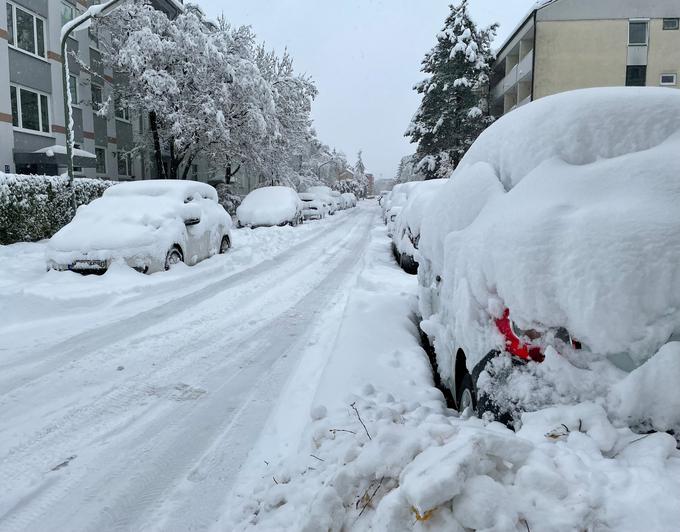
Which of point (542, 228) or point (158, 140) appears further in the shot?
point (158, 140)

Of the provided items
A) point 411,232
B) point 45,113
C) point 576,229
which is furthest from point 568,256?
point 45,113

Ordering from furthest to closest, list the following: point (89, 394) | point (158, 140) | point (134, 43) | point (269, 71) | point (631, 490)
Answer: point (269, 71) → point (158, 140) → point (134, 43) → point (89, 394) → point (631, 490)

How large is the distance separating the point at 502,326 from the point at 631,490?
3.27 feet

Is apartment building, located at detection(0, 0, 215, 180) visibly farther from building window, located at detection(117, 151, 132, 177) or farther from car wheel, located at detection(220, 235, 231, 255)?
car wheel, located at detection(220, 235, 231, 255)

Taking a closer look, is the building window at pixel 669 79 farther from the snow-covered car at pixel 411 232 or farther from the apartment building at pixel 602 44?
the snow-covered car at pixel 411 232

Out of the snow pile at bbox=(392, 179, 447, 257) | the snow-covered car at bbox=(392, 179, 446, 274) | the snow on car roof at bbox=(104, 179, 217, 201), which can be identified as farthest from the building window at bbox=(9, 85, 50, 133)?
the snow-covered car at bbox=(392, 179, 446, 274)

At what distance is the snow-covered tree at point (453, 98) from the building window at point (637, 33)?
793 centimetres

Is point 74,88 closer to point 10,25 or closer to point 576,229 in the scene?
point 10,25

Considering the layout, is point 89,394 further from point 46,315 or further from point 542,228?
point 542,228

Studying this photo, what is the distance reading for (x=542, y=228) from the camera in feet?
8.36

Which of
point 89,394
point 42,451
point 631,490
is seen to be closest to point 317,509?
point 631,490

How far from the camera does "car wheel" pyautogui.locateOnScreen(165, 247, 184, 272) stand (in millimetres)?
9094

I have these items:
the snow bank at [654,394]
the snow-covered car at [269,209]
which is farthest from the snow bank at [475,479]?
the snow-covered car at [269,209]

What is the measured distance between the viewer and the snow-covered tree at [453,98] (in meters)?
31.8
